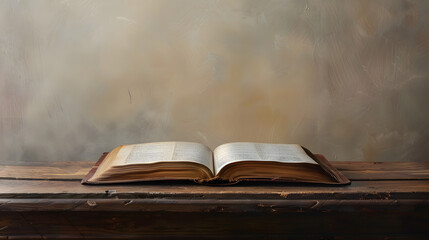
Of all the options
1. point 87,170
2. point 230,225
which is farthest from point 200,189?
point 87,170

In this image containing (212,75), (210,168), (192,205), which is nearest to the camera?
(192,205)

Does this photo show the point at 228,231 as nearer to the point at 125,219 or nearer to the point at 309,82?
the point at 125,219

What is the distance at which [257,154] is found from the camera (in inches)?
62.0

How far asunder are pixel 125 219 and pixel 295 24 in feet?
4.15

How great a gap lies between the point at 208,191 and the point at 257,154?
0.89ft

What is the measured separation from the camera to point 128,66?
6.91 feet

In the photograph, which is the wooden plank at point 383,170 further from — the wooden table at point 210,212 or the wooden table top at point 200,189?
the wooden table at point 210,212

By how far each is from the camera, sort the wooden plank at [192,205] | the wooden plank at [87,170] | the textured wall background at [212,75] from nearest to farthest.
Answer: the wooden plank at [192,205] < the wooden plank at [87,170] < the textured wall background at [212,75]

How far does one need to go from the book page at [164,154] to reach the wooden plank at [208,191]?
9cm

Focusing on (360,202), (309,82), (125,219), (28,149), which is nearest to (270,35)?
(309,82)

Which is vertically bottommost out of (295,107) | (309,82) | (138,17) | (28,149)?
(28,149)

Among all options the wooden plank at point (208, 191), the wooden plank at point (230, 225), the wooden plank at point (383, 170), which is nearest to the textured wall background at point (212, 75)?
the wooden plank at point (383, 170)

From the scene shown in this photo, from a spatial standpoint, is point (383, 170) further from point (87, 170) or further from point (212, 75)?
point (87, 170)

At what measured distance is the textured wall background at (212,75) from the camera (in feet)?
6.79
